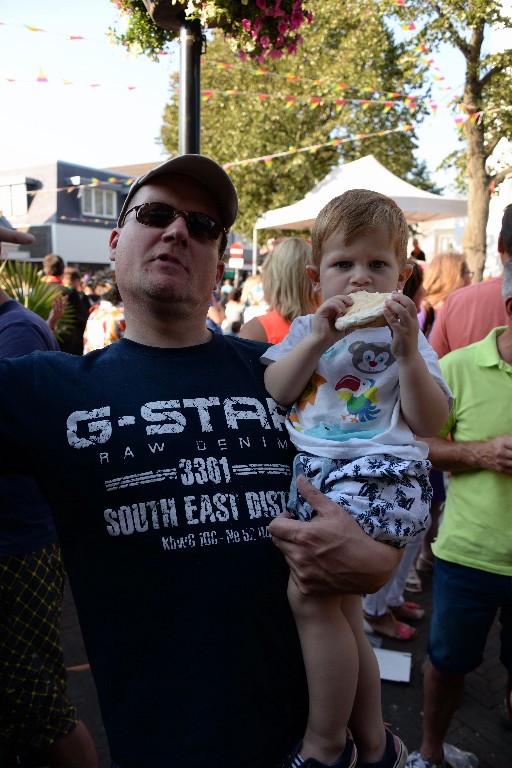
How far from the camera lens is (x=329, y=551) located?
1430mm

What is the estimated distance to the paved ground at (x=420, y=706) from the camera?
3061mm

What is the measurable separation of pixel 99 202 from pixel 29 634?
3812 centimetres

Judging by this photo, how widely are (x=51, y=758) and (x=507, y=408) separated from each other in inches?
92.8

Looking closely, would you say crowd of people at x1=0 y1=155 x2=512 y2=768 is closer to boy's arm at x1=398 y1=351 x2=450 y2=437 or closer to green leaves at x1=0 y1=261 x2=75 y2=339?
boy's arm at x1=398 y1=351 x2=450 y2=437

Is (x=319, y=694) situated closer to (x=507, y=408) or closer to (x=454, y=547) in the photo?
(x=454, y=547)

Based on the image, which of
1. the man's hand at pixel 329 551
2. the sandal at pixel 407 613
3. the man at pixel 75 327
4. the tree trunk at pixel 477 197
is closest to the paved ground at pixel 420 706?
the sandal at pixel 407 613

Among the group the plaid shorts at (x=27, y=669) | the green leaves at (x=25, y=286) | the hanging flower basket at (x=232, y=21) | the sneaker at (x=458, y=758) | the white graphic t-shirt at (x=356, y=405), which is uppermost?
the hanging flower basket at (x=232, y=21)

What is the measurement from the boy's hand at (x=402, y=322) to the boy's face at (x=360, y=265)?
204mm

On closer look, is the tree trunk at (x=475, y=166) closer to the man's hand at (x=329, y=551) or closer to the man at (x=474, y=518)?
the man at (x=474, y=518)

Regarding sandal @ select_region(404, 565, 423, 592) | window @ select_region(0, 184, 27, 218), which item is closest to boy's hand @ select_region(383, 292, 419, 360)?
sandal @ select_region(404, 565, 423, 592)

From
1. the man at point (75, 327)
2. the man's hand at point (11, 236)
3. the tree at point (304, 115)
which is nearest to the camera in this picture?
the man's hand at point (11, 236)

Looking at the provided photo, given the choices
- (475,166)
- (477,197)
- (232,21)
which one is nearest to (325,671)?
(232,21)

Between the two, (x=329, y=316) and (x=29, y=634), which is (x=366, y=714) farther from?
(x=29, y=634)

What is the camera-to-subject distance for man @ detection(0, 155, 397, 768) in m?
1.40
